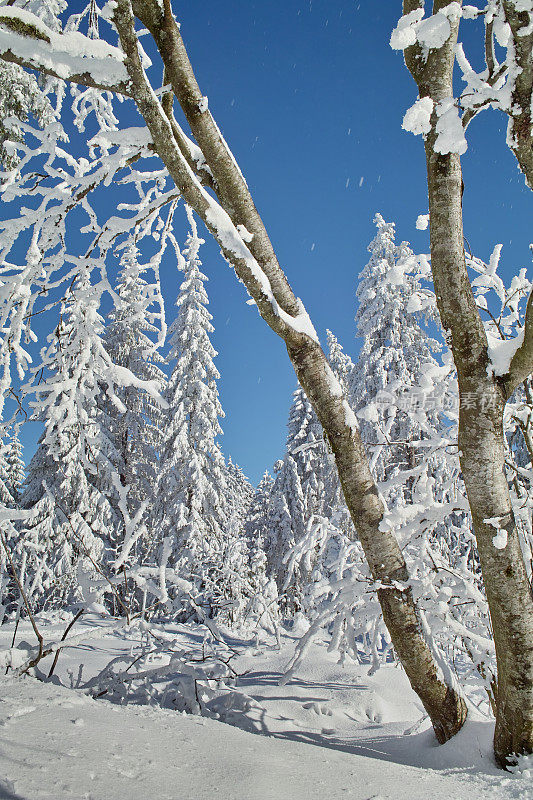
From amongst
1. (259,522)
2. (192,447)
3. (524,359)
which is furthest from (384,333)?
(259,522)

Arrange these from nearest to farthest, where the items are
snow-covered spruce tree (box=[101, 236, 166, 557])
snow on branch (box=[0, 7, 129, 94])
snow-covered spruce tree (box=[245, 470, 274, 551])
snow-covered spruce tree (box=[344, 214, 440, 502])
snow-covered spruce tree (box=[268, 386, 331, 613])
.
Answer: snow on branch (box=[0, 7, 129, 94])
snow-covered spruce tree (box=[344, 214, 440, 502])
snow-covered spruce tree (box=[101, 236, 166, 557])
snow-covered spruce tree (box=[268, 386, 331, 613])
snow-covered spruce tree (box=[245, 470, 274, 551])

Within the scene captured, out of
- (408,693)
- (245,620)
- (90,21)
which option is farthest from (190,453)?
(90,21)

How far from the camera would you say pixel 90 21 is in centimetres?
323

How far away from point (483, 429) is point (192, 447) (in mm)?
15098

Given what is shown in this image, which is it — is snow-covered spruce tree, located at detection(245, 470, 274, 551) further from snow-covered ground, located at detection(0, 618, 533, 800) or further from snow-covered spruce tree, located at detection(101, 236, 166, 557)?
snow-covered ground, located at detection(0, 618, 533, 800)

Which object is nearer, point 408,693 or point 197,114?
point 197,114

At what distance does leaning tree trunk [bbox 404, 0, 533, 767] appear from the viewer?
2.22m

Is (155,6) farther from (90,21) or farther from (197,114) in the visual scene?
(90,21)

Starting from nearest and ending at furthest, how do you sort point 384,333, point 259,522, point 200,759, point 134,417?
point 200,759 < point 384,333 < point 134,417 < point 259,522

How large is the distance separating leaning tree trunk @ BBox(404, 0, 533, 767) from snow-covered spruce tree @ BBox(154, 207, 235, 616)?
44.3ft

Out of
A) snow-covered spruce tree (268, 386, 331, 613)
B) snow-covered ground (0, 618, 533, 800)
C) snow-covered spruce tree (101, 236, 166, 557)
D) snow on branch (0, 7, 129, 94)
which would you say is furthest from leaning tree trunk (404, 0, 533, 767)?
snow-covered spruce tree (268, 386, 331, 613)

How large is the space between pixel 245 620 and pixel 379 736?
10348 millimetres

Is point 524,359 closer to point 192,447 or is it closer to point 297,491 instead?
point 192,447

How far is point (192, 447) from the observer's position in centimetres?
1675
